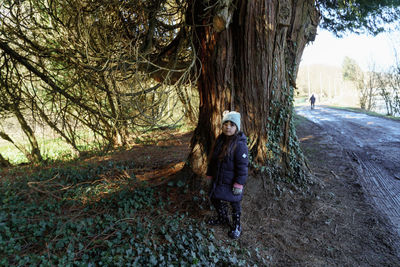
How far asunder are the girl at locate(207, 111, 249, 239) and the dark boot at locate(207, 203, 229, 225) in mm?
158

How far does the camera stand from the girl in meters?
3.18

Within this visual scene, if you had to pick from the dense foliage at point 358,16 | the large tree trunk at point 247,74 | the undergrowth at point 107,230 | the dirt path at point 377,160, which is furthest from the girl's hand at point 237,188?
the dense foliage at point 358,16

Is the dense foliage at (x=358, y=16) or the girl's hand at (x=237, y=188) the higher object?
the dense foliage at (x=358, y=16)

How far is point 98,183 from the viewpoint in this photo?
4.96 meters

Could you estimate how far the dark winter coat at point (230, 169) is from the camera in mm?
3170

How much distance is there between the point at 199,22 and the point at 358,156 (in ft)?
20.0

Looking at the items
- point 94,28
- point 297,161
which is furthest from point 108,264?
point 94,28

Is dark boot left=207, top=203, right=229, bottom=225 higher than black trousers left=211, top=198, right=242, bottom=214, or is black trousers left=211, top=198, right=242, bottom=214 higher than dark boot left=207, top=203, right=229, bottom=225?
black trousers left=211, top=198, right=242, bottom=214

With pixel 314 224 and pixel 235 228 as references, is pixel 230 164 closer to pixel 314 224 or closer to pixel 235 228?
pixel 235 228

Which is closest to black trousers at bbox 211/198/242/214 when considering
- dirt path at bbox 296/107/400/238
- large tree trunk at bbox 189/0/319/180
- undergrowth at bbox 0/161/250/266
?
undergrowth at bbox 0/161/250/266

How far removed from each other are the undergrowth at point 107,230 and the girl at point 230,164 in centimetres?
55

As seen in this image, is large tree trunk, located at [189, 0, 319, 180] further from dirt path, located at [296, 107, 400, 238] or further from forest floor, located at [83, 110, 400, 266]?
dirt path, located at [296, 107, 400, 238]

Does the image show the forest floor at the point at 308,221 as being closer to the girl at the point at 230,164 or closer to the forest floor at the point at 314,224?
the forest floor at the point at 314,224

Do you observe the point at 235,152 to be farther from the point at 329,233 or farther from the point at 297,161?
the point at 297,161
